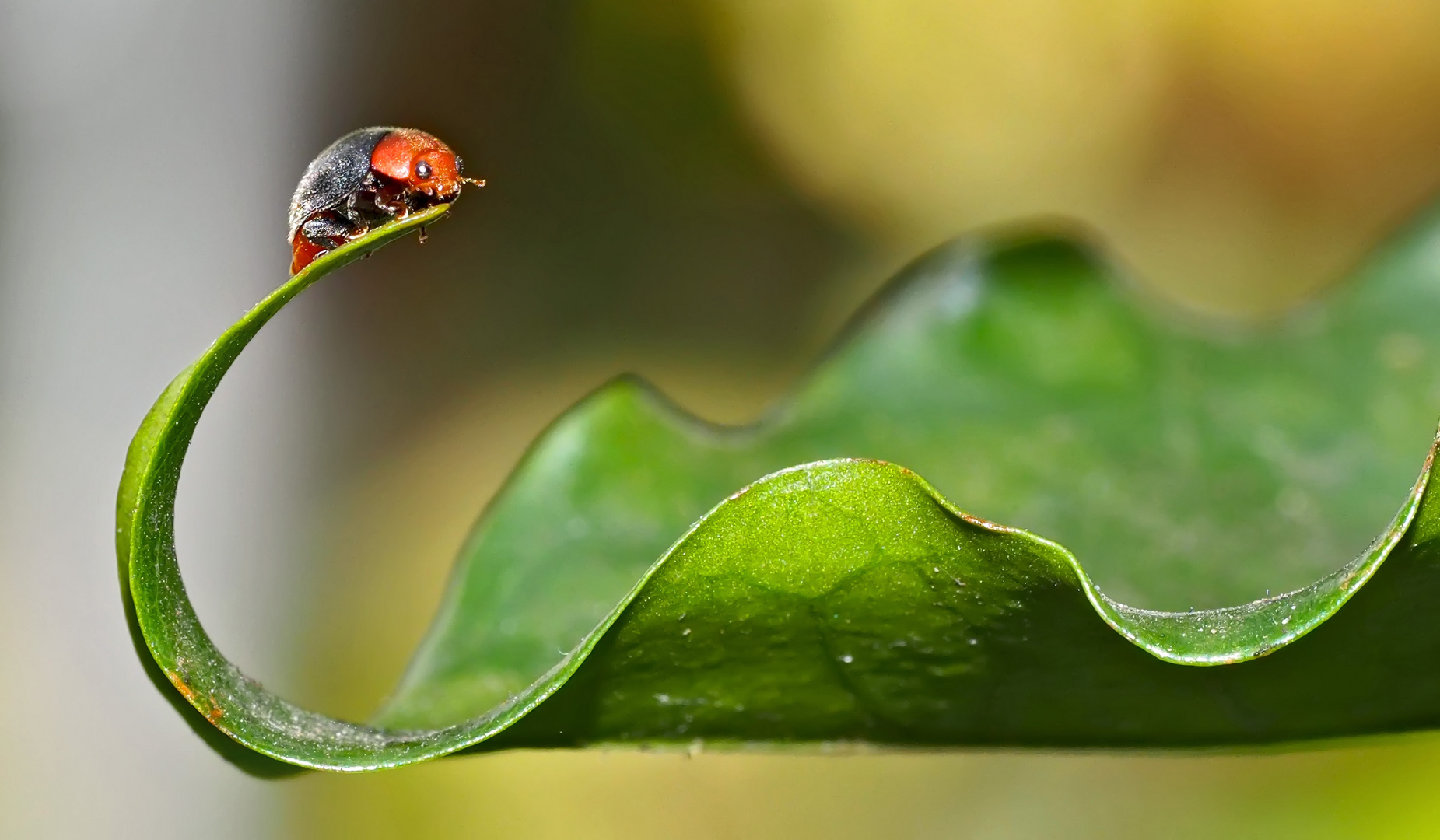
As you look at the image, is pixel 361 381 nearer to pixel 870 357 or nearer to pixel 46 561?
pixel 46 561

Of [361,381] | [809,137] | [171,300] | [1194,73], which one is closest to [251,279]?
[171,300]

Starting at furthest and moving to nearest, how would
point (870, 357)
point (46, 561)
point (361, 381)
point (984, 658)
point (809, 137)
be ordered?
1. point (809, 137)
2. point (361, 381)
3. point (46, 561)
4. point (870, 357)
5. point (984, 658)

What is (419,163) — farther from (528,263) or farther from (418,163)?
(528,263)

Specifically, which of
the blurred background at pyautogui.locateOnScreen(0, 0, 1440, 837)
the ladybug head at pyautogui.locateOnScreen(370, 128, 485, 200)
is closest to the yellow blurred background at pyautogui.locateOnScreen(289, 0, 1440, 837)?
the blurred background at pyautogui.locateOnScreen(0, 0, 1440, 837)

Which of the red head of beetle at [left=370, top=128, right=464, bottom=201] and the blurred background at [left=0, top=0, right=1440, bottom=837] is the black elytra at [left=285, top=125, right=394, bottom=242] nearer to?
the red head of beetle at [left=370, top=128, right=464, bottom=201]

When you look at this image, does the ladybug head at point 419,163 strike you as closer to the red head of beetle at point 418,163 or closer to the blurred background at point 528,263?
the red head of beetle at point 418,163

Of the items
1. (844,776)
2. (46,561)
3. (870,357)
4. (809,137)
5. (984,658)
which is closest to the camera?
(984,658)
